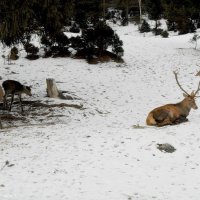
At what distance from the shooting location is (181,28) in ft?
130

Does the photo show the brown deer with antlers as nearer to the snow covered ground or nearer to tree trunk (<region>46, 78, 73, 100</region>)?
the snow covered ground

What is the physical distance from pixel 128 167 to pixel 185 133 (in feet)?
8.08

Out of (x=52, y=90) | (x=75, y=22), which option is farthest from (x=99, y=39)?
(x=52, y=90)

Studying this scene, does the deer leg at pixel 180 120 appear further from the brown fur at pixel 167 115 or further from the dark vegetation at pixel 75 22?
the dark vegetation at pixel 75 22

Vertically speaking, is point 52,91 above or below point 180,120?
above

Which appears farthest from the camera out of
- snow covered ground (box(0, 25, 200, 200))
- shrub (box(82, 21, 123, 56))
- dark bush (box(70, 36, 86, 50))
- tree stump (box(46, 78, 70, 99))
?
dark bush (box(70, 36, 86, 50))

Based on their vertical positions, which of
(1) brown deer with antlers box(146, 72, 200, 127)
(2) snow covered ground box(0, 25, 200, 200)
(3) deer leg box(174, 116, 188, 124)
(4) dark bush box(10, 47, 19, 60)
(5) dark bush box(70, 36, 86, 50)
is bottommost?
(2) snow covered ground box(0, 25, 200, 200)

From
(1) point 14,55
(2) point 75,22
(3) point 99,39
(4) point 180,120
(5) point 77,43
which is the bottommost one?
(4) point 180,120

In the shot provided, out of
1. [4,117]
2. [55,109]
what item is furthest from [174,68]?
[4,117]

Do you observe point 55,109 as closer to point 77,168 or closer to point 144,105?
point 144,105

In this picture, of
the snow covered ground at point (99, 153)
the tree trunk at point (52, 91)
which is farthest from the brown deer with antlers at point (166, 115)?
the tree trunk at point (52, 91)

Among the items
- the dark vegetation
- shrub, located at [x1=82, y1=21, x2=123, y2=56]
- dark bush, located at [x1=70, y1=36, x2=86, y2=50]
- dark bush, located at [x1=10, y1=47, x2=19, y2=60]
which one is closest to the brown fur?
the dark vegetation

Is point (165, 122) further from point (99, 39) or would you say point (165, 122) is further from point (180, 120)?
point (99, 39)

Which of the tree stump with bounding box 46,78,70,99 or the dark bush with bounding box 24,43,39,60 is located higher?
the dark bush with bounding box 24,43,39,60
